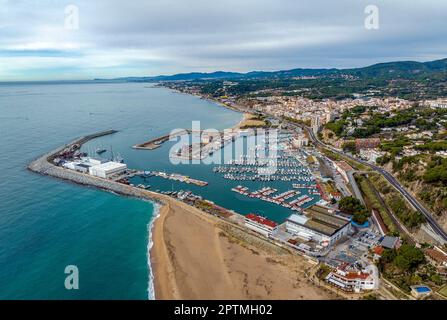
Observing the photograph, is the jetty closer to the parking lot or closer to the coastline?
the coastline

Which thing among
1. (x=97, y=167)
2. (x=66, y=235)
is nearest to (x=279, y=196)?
(x=66, y=235)

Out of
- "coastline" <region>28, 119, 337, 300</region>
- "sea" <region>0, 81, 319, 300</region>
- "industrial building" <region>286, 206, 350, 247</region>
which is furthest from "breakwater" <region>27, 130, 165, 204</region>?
"industrial building" <region>286, 206, 350, 247</region>

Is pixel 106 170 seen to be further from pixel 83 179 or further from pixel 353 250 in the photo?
pixel 353 250

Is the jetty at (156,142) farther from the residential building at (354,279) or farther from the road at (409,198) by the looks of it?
the residential building at (354,279)

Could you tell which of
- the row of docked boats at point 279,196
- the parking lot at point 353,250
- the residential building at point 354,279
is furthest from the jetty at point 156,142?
the residential building at point 354,279

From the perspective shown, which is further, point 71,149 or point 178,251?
point 71,149

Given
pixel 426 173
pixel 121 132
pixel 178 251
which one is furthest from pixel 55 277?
pixel 121 132
